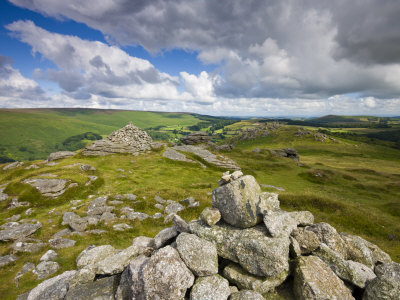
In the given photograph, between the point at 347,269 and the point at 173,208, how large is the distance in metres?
23.4

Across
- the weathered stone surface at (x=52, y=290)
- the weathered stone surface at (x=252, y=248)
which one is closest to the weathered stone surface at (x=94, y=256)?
the weathered stone surface at (x=52, y=290)

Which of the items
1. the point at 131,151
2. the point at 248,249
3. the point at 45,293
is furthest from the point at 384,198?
the point at 131,151

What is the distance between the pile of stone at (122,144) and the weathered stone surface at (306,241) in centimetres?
6658

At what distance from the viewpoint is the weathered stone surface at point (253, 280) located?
32.9 ft

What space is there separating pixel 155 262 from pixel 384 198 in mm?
58609

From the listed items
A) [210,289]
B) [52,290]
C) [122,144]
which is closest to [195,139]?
[122,144]

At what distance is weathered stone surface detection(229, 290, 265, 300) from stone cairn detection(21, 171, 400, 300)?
0.04 m

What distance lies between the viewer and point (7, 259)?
57.6 feet

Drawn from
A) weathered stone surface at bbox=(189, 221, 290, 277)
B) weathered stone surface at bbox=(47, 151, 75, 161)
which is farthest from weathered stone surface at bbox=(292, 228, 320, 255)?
weathered stone surface at bbox=(47, 151, 75, 161)

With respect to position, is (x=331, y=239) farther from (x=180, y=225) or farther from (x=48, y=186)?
(x=48, y=186)

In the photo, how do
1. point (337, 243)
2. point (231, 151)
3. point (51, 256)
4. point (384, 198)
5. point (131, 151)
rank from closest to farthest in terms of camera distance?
point (337, 243), point (51, 256), point (384, 198), point (131, 151), point (231, 151)

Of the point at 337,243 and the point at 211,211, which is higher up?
the point at 211,211

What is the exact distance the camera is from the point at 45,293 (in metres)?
11.6

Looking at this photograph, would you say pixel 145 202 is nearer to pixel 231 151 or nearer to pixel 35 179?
pixel 35 179
